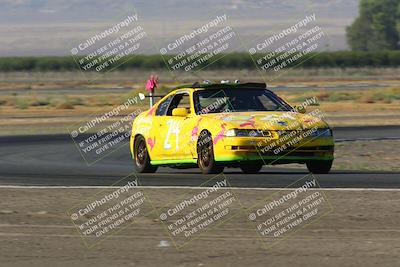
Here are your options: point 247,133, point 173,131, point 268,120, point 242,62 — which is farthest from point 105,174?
point 242,62

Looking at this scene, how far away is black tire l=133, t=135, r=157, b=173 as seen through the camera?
1822 centimetres

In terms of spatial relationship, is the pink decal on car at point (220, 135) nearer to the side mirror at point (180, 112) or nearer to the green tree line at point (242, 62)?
the side mirror at point (180, 112)

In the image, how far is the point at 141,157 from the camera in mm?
18391

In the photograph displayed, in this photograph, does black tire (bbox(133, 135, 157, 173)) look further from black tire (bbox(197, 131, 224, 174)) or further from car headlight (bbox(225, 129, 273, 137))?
car headlight (bbox(225, 129, 273, 137))

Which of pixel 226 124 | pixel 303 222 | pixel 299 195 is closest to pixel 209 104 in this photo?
pixel 226 124

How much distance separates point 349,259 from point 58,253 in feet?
7.73

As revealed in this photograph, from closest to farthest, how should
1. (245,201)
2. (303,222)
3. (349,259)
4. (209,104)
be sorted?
(349,259) < (303,222) < (245,201) < (209,104)

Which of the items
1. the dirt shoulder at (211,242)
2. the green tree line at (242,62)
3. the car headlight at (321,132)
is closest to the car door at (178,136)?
the car headlight at (321,132)

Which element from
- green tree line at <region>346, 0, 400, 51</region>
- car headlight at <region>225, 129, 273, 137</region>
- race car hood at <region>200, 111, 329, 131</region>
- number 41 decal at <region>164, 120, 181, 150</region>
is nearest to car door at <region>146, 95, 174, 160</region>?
number 41 decal at <region>164, 120, 181, 150</region>

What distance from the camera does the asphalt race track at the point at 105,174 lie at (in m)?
15.3

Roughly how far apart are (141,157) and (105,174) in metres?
0.85

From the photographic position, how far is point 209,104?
17203 mm

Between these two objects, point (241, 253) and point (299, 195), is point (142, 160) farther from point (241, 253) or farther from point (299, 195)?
point (241, 253)

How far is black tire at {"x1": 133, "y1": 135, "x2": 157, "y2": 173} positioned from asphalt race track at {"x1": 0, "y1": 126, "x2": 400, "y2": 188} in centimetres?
18
